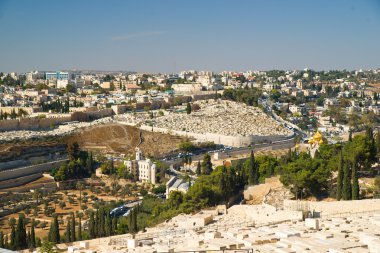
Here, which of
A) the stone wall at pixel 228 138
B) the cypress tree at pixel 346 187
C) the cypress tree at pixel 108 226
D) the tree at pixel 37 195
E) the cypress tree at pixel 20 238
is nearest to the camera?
the cypress tree at pixel 20 238

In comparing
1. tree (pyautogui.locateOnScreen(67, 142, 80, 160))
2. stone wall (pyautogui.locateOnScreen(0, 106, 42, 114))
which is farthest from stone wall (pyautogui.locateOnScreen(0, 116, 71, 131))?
tree (pyautogui.locateOnScreen(67, 142, 80, 160))

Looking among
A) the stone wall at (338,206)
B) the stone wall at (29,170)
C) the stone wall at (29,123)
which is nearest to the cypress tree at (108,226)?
the stone wall at (338,206)

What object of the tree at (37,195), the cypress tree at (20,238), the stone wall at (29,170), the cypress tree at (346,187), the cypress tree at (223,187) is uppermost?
the cypress tree at (346,187)

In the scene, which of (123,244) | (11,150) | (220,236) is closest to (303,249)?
(220,236)

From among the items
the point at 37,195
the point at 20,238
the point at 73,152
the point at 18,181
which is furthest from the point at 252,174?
the point at 73,152

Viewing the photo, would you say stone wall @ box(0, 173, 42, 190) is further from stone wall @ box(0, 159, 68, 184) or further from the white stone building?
the white stone building

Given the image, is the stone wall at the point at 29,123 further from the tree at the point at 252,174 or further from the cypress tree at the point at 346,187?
the cypress tree at the point at 346,187

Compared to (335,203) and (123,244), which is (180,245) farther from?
(335,203)

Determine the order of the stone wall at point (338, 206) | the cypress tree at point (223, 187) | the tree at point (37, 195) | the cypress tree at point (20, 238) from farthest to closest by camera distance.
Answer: the tree at point (37, 195) < the cypress tree at point (223, 187) < the cypress tree at point (20, 238) < the stone wall at point (338, 206)
